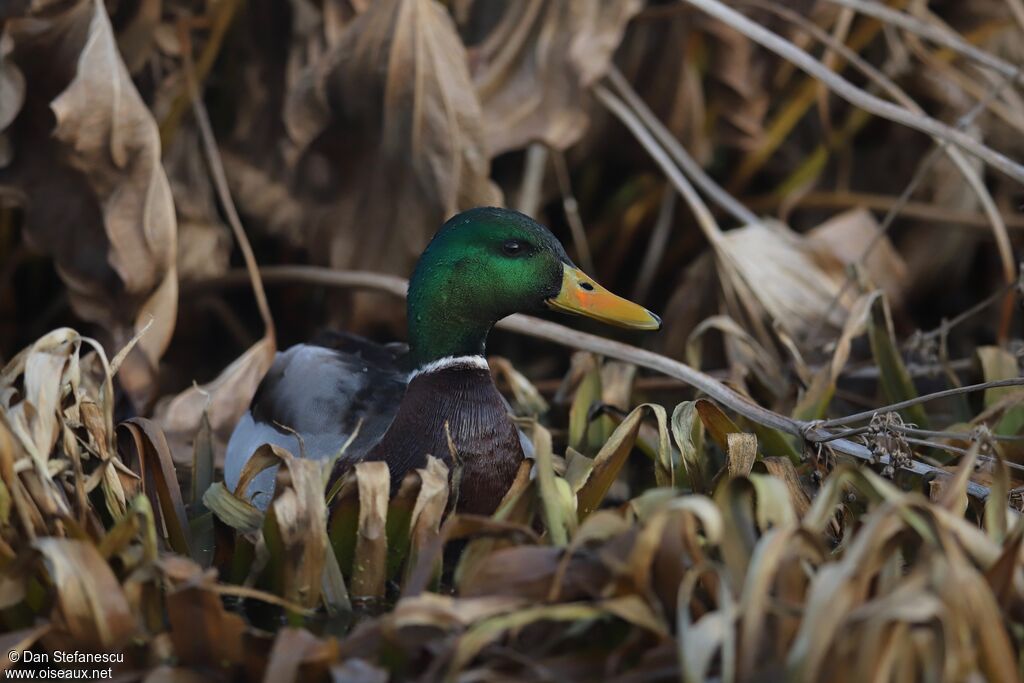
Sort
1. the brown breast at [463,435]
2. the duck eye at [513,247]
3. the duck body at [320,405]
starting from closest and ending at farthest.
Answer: the brown breast at [463,435]
the duck eye at [513,247]
the duck body at [320,405]

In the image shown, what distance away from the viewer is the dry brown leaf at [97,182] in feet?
13.1

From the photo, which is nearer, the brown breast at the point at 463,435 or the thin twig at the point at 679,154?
the brown breast at the point at 463,435

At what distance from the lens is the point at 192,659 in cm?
252

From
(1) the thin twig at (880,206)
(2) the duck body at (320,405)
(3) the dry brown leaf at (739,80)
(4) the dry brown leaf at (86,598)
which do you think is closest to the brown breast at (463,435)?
(2) the duck body at (320,405)

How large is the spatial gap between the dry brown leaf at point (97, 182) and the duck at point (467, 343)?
924 mm

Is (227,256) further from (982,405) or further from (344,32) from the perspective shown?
(982,405)

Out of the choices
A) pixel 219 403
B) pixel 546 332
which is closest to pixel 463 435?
pixel 546 332

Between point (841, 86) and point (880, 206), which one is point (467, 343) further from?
point (880, 206)

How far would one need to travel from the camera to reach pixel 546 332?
161 inches

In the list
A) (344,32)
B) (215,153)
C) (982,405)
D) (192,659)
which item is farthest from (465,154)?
(192,659)

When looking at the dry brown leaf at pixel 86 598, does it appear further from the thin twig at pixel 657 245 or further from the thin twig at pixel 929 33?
the thin twig at pixel 657 245

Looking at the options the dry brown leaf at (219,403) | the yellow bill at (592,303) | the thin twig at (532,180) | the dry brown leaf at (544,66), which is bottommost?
the dry brown leaf at (219,403)

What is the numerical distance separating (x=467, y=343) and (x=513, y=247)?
0.26 m

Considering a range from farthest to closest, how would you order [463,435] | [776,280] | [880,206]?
[880,206], [776,280], [463,435]
